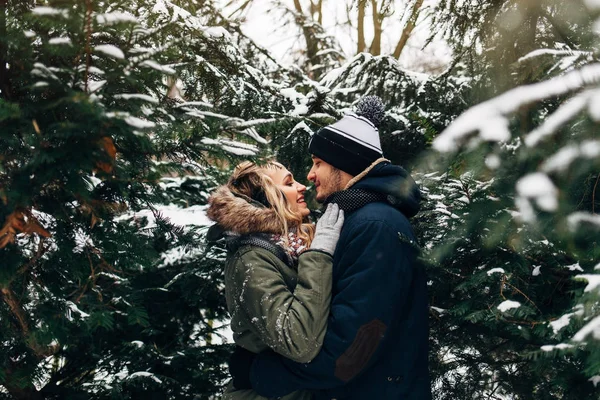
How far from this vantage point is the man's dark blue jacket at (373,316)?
260 centimetres

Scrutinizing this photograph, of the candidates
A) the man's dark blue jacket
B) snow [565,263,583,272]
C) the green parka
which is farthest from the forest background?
the green parka

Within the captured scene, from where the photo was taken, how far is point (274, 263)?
2.87 m

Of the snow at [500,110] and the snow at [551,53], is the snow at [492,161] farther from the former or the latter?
the snow at [551,53]

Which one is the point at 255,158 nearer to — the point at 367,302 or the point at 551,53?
the point at 367,302

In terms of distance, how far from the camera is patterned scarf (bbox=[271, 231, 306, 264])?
2.99 metres

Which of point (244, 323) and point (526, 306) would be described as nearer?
point (526, 306)

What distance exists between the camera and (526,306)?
7.68 feet

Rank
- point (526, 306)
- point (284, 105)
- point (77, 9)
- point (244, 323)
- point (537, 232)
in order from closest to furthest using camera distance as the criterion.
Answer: point (77, 9) < point (537, 232) < point (526, 306) < point (244, 323) < point (284, 105)

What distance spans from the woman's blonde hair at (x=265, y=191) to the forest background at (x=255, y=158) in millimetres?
291

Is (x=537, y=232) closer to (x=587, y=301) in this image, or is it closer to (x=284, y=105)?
(x=587, y=301)

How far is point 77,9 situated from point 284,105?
86.8 inches

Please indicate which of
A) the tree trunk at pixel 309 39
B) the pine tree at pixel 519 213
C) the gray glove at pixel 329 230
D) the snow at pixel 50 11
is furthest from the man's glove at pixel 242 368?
the tree trunk at pixel 309 39

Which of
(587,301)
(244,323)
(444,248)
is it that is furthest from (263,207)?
(587,301)

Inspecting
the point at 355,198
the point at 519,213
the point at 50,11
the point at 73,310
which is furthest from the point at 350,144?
the point at 73,310
